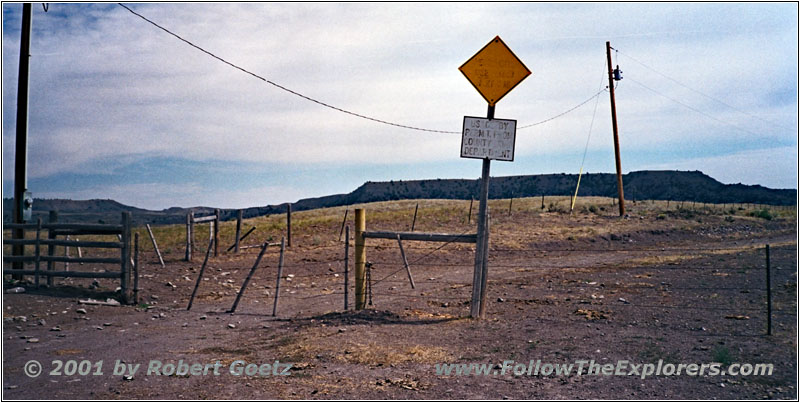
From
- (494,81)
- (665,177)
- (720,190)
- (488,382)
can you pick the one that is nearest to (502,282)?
(494,81)

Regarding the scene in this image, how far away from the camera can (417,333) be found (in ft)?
28.9

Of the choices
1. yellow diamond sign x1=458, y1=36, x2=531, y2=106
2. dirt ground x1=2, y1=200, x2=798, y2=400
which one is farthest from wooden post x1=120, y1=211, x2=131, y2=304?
yellow diamond sign x1=458, y1=36, x2=531, y2=106

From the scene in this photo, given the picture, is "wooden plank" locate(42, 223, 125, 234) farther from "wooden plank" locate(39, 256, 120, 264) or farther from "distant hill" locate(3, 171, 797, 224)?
"distant hill" locate(3, 171, 797, 224)

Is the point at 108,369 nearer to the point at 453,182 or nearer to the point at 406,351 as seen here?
the point at 406,351

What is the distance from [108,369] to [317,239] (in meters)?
18.1

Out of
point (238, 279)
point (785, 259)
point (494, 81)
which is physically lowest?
point (238, 279)

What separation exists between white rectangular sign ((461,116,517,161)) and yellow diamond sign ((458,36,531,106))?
377 mm

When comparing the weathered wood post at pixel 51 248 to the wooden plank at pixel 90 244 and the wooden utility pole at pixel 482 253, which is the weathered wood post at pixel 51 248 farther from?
the wooden utility pole at pixel 482 253

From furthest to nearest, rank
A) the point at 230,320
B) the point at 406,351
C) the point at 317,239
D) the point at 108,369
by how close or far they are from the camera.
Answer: the point at 317,239
the point at 230,320
the point at 406,351
the point at 108,369

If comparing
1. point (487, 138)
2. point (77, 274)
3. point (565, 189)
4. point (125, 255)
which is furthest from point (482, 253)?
point (565, 189)

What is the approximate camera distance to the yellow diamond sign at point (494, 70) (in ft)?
32.2

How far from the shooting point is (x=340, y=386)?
6.30 m

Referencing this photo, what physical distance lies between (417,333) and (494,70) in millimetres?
4208

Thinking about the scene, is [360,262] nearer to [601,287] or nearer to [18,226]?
[601,287]
